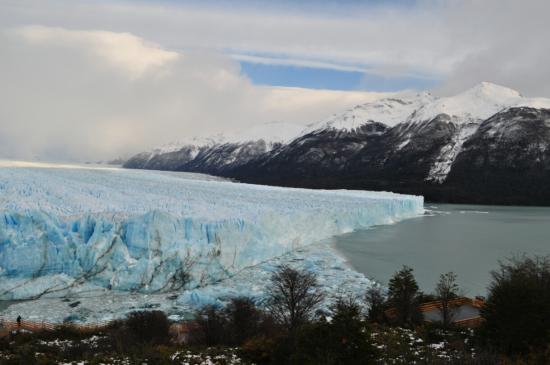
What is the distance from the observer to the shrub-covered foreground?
586 centimetres

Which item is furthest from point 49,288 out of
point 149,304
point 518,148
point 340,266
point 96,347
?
point 518,148

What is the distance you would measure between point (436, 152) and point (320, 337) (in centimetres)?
9560

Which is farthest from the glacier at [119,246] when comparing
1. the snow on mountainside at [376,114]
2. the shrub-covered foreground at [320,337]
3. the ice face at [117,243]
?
the snow on mountainside at [376,114]

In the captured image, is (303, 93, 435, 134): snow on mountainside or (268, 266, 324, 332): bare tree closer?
(268, 266, 324, 332): bare tree

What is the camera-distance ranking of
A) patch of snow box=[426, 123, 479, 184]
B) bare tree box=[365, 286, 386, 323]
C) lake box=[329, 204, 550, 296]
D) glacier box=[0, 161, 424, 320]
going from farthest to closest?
1. patch of snow box=[426, 123, 479, 184]
2. lake box=[329, 204, 550, 296]
3. glacier box=[0, 161, 424, 320]
4. bare tree box=[365, 286, 386, 323]

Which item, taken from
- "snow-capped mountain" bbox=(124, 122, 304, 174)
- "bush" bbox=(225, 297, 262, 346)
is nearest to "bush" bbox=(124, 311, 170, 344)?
"bush" bbox=(225, 297, 262, 346)

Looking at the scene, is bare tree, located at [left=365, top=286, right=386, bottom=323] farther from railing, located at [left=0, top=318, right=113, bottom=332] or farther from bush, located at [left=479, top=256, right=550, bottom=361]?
railing, located at [left=0, top=318, right=113, bottom=332]

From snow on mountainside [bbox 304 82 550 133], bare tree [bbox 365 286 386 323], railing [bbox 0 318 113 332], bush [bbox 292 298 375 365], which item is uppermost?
snow on mountainside [bbox 304 82 550 133]

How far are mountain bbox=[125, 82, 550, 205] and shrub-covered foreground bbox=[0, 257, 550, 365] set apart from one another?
2424 inches

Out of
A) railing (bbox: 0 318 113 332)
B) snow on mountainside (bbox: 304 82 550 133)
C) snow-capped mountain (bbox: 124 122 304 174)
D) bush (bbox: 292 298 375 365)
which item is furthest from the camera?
snow-capped mountain (bbox: 124 122 304 174)

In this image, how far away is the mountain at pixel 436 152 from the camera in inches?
2948

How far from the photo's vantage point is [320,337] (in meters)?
5.81

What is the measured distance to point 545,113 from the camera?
298 feet

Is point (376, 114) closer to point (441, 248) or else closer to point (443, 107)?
point (443, 107)
